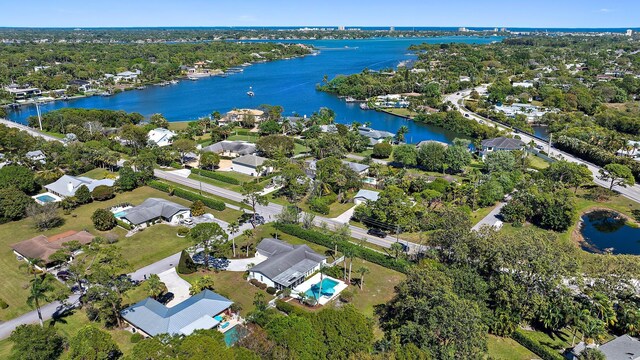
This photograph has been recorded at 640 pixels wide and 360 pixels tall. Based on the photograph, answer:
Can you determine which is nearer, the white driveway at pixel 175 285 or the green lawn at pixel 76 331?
the green lawn at pixel 76 331

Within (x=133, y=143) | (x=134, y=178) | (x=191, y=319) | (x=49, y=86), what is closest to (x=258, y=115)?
(x=133, y=143)

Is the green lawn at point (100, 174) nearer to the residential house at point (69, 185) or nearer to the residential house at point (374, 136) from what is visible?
the residential house at point (69, 185)

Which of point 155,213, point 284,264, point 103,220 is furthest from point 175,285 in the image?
point 103,220

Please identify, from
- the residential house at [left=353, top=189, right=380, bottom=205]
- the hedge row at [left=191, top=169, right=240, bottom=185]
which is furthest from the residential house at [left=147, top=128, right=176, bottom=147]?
the residential house at [left=353, top=189, right=380, bottom=205]

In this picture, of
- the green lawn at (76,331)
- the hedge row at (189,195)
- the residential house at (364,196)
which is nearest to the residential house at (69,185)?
the hedge row at (189,195)

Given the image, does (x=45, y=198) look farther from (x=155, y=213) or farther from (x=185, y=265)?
(x=185, y=265)

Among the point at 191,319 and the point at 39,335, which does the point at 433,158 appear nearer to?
the point at 191,319
